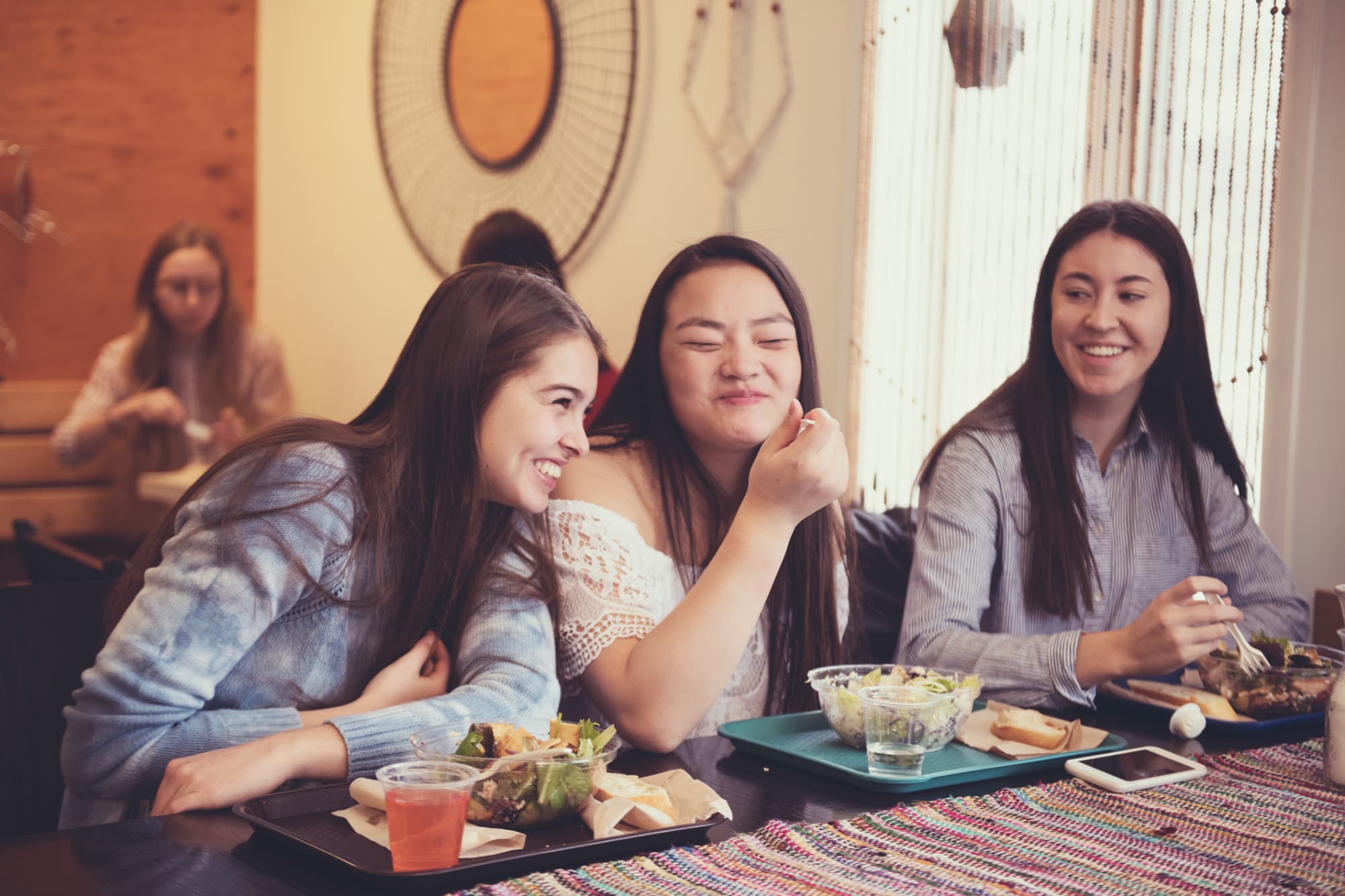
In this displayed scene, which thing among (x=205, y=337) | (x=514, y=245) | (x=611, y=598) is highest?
(x=514, y=245)

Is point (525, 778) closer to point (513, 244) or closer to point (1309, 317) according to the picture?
point (1309, 317)

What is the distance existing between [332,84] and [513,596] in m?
3.75

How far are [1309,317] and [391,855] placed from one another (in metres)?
1.88

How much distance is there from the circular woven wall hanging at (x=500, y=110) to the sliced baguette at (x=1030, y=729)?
2.27 metres

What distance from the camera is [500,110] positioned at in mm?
3771

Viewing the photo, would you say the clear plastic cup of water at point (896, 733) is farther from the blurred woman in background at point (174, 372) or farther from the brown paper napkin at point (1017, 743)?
the blurred woman in background at point (174, 372)

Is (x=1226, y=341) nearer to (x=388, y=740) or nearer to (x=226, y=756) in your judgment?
(x=388, y=740)

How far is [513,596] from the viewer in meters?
1.43

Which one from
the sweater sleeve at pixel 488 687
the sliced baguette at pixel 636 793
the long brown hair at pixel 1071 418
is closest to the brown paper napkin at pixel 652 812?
the sliced baguette at pixel 636 793

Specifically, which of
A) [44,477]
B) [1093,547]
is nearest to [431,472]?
[1093,547]

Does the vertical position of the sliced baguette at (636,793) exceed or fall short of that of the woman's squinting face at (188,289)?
it falls short

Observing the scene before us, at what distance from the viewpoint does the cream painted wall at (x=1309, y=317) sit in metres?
2.14

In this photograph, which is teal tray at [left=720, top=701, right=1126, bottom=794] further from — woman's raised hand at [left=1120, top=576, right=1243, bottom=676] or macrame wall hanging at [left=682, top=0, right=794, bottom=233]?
macrame wall hanging at [left=682, top=0, right=794, bottom=233]

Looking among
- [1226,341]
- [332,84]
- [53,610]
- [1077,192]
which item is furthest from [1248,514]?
[332,84]
